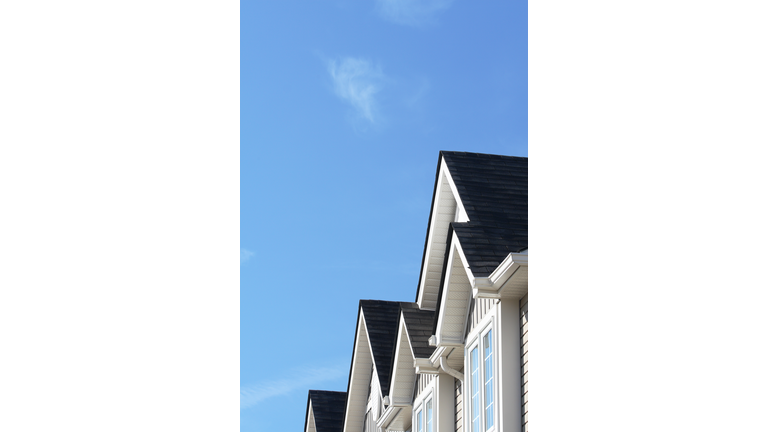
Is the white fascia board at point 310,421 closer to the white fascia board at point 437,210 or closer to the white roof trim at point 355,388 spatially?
the white roof trim at point 355,388

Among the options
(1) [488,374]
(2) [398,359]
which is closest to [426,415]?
(2) [398,359]

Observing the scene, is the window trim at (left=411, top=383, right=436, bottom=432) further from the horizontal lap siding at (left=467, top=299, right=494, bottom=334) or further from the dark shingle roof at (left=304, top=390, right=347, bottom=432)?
the dark shingle roof at (left=304, top=390, right=347, bottom=432)

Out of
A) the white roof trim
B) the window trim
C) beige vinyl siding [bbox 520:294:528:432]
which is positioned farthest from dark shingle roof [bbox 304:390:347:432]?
beige vinyl siding [bbox 520:294:528:432]

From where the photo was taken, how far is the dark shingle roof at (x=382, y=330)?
786 inches

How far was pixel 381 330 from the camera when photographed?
21.2 m

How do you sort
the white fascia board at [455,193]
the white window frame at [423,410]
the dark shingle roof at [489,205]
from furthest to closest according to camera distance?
the white window frame at [423,410] → the white fascia board at [455,193] → the dark shingle roof at [489,205]

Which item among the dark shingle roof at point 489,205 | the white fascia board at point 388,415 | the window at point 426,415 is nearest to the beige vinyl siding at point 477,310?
the dark shingle roof at point 489,205

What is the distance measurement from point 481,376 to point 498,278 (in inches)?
88.9

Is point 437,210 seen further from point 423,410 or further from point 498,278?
point 498,278

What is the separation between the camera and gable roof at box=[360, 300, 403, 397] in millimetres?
19922

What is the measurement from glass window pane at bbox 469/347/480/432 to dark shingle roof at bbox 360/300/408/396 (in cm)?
586
